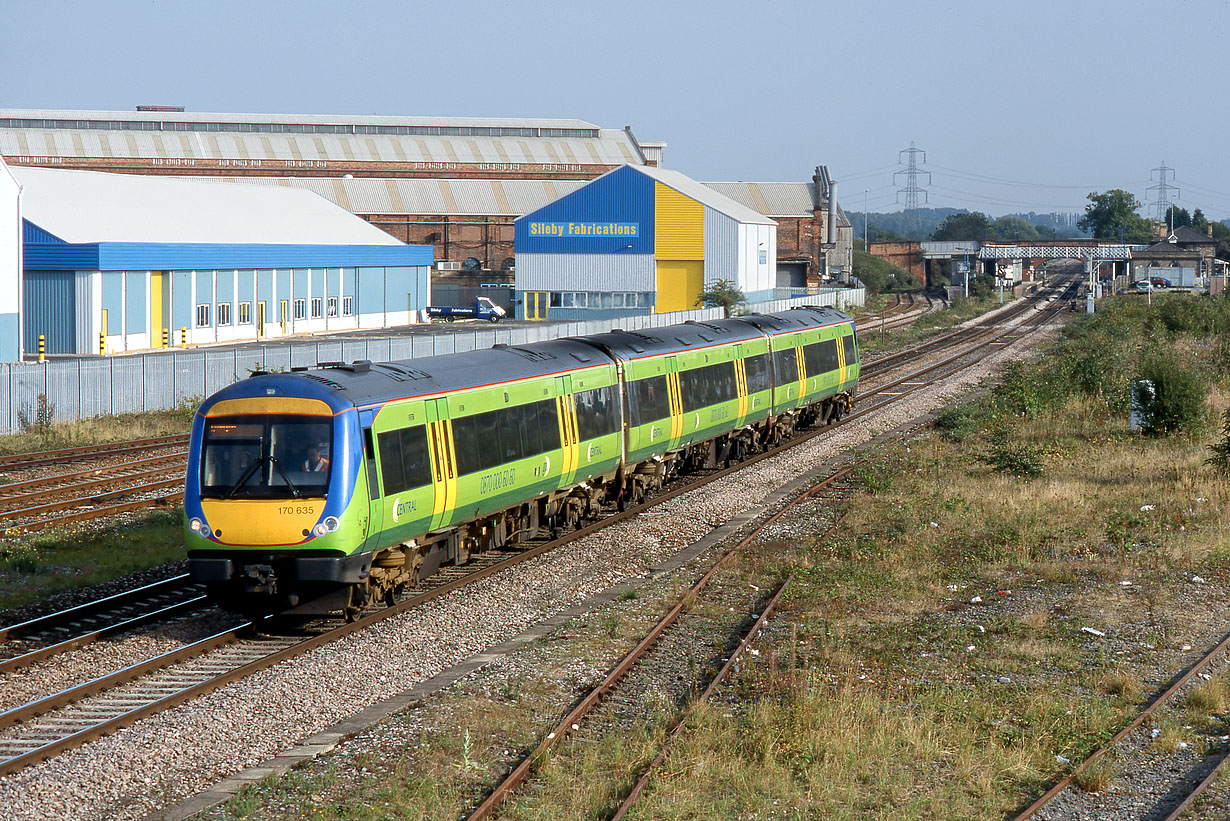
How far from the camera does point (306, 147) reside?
96.8 metres

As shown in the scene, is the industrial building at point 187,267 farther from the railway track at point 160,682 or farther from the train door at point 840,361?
the railway track at point 160,682

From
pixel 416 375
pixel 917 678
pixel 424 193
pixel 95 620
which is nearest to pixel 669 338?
pixel 416 375

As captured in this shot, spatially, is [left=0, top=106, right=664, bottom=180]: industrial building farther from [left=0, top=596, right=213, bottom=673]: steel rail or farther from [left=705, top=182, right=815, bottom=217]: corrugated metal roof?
[left=0, top=596, right=213, bottom=673]: steel rail

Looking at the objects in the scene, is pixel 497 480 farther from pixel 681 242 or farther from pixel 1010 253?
pixel 1010 253

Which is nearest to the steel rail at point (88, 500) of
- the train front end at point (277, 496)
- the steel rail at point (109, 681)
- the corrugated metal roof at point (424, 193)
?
the steel rail at point (109, 681)

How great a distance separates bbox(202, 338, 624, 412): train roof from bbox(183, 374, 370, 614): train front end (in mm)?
45

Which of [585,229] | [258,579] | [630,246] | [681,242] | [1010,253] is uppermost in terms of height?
[1010,253]

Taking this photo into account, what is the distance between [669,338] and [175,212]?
126 ft

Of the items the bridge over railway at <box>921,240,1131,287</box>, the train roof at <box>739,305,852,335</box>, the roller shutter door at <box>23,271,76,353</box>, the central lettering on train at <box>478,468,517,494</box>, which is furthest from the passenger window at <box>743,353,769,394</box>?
the bridge over railway at <box>921,240,1131,287</box>

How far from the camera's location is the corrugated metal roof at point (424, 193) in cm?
8950

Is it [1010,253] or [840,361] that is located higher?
[1010,253]

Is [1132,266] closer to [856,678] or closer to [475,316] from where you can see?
[475,316]

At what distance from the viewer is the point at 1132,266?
126500 millimetres

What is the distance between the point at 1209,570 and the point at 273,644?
12.1 meters
